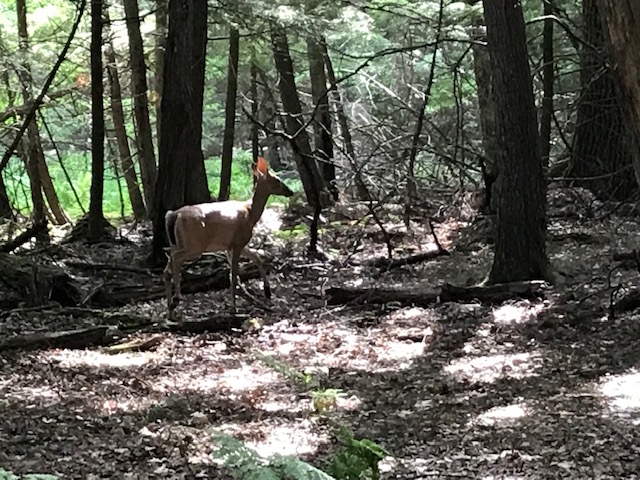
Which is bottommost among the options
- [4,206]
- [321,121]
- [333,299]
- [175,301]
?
[333,299]

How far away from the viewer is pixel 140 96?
53.9 ft

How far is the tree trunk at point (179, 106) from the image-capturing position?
39.7 ft

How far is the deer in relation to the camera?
954 cm

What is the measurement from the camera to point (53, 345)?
7.66 m

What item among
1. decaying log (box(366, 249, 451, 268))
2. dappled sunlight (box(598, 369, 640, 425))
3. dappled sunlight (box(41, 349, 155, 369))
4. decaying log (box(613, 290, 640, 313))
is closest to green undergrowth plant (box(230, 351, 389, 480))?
dappled sunlight (box(598, 369, 640, 425))

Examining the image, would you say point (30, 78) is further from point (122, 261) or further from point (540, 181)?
point (540, 181)

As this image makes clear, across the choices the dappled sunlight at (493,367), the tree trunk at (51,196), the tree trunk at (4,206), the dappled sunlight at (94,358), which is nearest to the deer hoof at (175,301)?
the dappled sunlight at (94,358)

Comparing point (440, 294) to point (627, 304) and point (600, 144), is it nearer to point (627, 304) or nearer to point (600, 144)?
point (627, 304)

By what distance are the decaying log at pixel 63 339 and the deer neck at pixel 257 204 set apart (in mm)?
2541

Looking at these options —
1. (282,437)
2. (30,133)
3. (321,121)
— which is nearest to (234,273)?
(282,437)

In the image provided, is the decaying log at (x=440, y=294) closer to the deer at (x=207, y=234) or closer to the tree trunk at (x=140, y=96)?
the deer at (x=207, y=234)

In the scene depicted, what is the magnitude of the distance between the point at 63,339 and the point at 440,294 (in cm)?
394

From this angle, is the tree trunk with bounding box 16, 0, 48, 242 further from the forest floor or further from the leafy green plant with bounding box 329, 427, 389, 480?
the leafy green plant with bounding box 329, 427, 389, 480

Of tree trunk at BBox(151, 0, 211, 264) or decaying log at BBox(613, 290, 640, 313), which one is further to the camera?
tree trunk at BBox(151, 0, 211, 264)
